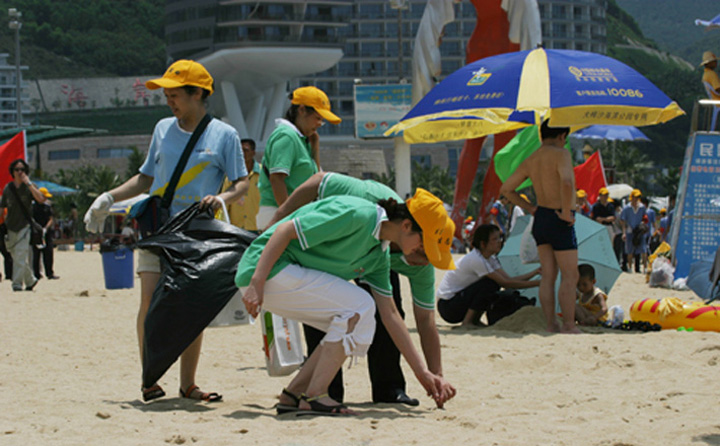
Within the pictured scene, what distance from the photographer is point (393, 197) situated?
4.34 meters

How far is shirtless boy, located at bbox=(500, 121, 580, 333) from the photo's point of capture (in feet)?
22.3

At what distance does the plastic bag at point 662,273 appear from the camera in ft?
37.3

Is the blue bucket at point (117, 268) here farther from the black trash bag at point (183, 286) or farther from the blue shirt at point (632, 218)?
the blue shirt at point (632, 218)

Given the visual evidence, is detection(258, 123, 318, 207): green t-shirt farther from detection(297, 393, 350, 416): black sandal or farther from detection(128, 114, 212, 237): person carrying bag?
detection(297, 393, 350, 416): black sandal

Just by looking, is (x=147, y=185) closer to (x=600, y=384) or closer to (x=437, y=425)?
(x=437, y=425)

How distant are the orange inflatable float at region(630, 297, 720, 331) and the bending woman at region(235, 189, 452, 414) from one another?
3437mm

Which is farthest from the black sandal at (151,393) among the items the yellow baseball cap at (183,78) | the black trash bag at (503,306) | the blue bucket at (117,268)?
the blue bucket at (117,268)

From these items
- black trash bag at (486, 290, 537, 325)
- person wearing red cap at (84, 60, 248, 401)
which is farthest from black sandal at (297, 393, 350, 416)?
black trash bag at (486, 290, 537, 325)

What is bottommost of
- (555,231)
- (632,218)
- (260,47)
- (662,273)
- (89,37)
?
(662,273)

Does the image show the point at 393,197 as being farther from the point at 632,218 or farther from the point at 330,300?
the point at 632,218

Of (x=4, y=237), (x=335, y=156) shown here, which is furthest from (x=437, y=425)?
(x=335, y=156)

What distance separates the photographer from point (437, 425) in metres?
3.93

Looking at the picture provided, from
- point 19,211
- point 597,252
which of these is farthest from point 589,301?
point 19,211

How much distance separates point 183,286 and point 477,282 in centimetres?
358
